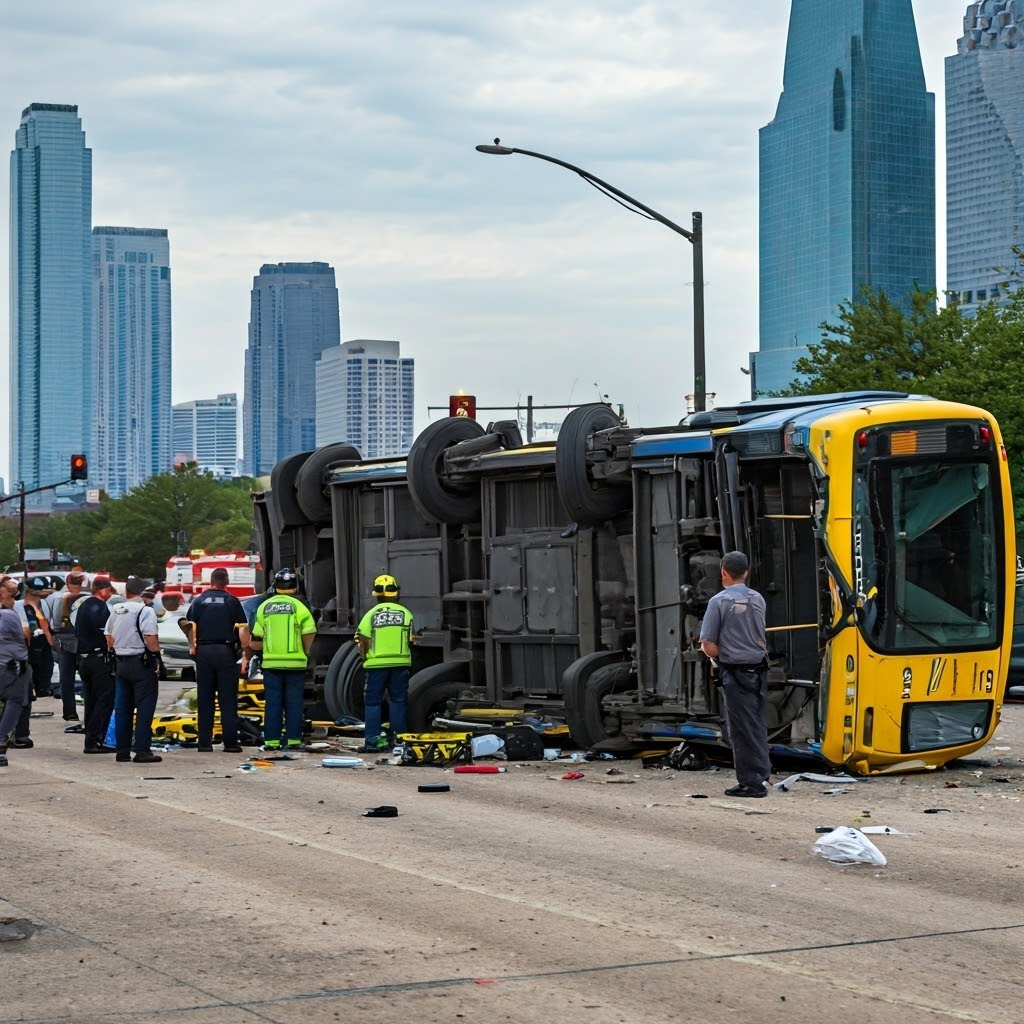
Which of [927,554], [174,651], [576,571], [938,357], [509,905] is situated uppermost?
[938,357]

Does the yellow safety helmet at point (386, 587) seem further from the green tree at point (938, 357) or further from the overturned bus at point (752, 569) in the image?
the green tree at point (938, 357)

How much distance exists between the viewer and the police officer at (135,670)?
15844mm

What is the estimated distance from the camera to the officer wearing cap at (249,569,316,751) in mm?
16875

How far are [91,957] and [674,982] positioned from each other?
7.85ft

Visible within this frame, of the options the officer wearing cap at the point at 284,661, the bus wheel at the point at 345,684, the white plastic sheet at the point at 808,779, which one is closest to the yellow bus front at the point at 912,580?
the white plastic sheet at the point at 808,779

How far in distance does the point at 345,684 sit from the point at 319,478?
2.76m

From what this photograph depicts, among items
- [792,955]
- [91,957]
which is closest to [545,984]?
[792,955]

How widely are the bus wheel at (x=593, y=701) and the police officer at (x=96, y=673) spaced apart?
14.9 ft

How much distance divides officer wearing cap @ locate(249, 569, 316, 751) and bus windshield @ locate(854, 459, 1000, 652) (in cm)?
589

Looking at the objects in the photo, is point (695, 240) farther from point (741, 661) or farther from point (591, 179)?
point (741, 661)

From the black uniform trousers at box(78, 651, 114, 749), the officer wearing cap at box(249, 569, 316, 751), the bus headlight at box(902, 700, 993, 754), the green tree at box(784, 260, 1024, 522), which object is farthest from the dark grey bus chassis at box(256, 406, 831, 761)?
the green tree at box(784, 260, 1024, 522)

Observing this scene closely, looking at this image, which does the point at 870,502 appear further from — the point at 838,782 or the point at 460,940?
the point at 460,940

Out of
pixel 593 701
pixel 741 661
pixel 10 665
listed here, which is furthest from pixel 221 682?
pixel 741 661

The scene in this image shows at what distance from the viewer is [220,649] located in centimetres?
1669
